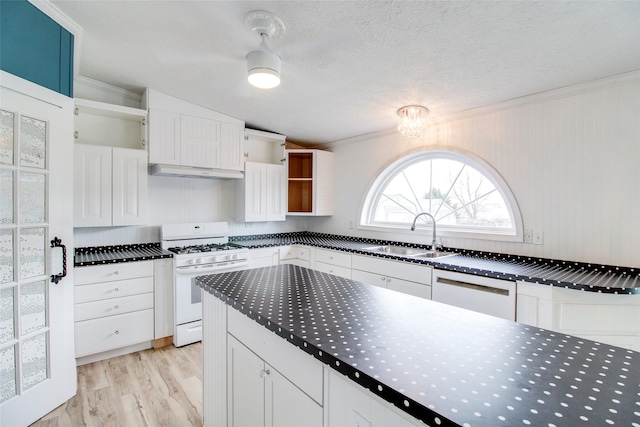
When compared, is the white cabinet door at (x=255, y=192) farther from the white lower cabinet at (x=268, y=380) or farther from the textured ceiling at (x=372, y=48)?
the white lower cabinet at (x=268, y=380)

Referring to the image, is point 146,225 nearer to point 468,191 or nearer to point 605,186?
point 468,191

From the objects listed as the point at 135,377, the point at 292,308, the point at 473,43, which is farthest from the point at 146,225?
the point at 473,43

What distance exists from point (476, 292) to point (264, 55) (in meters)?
2.19

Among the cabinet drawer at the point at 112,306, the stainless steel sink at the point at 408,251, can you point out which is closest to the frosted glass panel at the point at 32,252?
the cabinet drawer at the point at 112,306

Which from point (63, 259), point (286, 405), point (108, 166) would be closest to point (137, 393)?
point (63, 259)

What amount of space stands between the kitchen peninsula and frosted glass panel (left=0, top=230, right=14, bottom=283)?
49.9 inches

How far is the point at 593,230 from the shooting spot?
215 cm

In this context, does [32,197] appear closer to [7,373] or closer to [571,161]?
[7,373]

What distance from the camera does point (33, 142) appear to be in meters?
1.81

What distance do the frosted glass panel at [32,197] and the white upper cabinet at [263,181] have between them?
1.94m

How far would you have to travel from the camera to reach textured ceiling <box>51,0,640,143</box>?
160 centimetres

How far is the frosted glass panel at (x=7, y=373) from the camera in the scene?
1.67m

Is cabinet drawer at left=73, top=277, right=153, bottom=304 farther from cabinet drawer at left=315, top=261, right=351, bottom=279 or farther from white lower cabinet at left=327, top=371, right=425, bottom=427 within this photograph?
white lower cabinet at left=327, top=371, right=425, bottom=427

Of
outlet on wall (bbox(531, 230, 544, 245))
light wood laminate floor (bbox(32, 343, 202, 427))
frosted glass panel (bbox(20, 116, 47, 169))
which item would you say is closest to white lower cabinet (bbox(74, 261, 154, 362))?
light wood laminate floor (bbox(32, 343, 202, 427))
